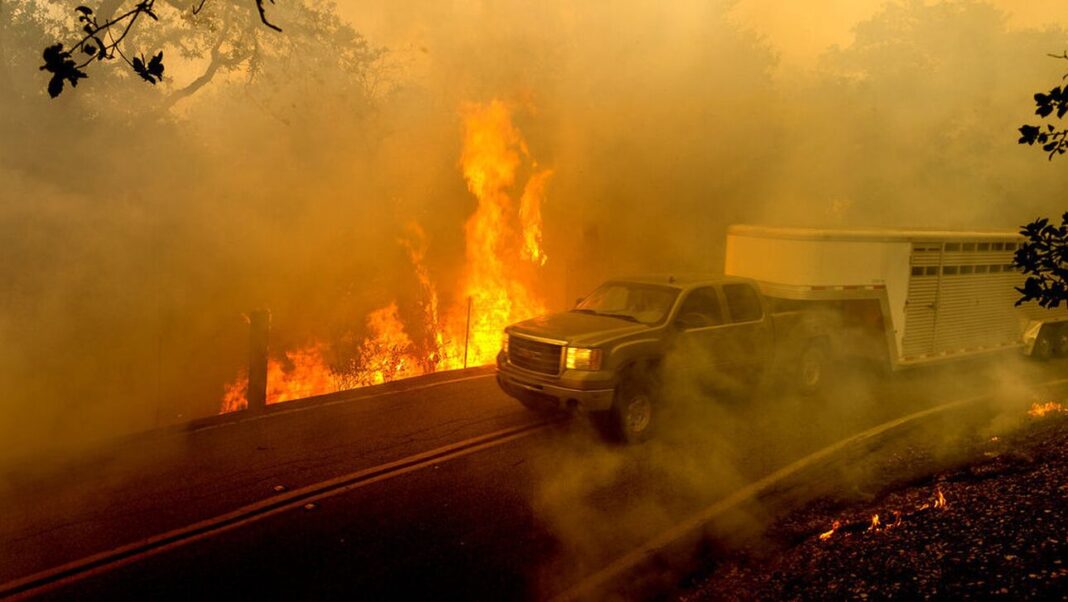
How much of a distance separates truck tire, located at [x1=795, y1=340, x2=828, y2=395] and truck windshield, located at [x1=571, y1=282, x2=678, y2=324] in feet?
8.36

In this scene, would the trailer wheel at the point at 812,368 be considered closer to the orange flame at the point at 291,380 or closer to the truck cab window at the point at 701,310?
the truck cab window at the point at 701,310

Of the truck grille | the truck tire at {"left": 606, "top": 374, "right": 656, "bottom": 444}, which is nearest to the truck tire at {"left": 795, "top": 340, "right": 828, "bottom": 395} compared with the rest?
the truck tire at {"left": 606, "top": 374, "right": 656, "bottom": 444}

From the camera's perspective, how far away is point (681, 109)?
19062mm

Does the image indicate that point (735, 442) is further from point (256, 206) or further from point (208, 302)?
point (256, 206)

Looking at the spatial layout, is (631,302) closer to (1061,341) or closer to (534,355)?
(534,355)

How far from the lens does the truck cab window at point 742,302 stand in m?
8.73

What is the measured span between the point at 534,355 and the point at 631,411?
1237 mm

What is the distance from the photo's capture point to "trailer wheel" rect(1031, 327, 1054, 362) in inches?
490

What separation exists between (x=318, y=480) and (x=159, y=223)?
8.60 m

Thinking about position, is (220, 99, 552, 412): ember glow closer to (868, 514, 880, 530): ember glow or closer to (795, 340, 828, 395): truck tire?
(795, 340, 828, 395): truck tire

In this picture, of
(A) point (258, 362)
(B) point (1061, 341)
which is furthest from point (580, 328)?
(B) point (1061, 341)

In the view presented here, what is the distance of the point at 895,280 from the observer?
10445 mm

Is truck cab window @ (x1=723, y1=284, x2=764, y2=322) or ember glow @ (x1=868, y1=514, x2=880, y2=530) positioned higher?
truck cab window @ (x1=723, y1=284, x2=764, y2=322)

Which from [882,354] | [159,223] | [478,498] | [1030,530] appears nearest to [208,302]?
[159,223]
